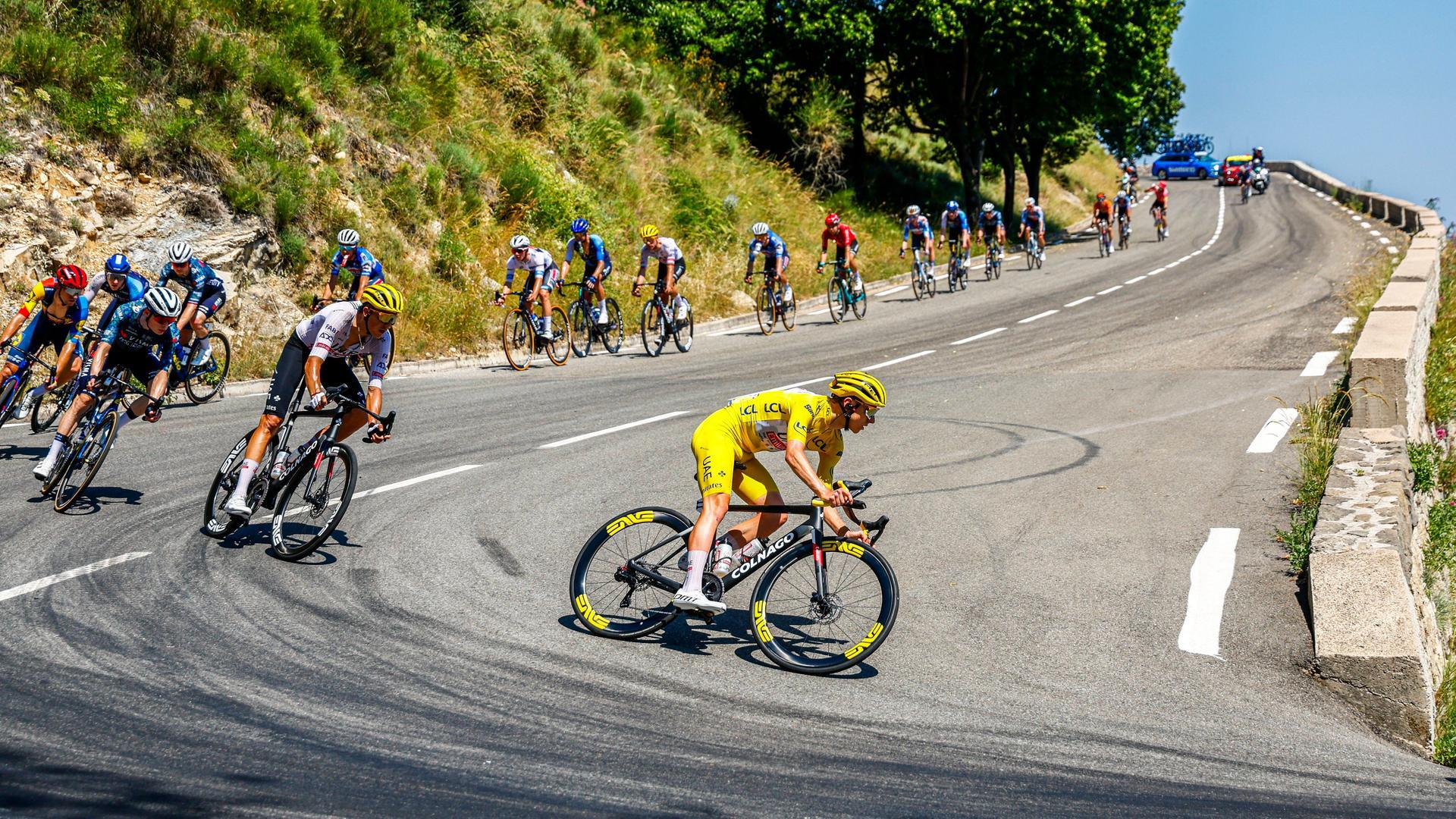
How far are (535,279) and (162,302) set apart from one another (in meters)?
10.3

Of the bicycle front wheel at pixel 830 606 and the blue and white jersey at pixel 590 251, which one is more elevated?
the blue and white jersey at pixel 590 251

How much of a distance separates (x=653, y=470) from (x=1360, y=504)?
19.4 ft

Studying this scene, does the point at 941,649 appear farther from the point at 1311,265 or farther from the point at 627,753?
the point at 1311,265

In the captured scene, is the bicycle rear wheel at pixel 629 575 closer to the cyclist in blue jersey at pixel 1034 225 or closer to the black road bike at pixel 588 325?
the black road bike at pixel 588 325

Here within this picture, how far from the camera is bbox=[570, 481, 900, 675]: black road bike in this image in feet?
22.8

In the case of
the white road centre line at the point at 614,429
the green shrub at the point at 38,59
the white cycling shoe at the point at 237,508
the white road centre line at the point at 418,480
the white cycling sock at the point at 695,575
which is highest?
the green shrub at the point at 38,59

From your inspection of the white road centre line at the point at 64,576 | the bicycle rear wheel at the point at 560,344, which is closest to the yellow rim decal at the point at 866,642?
the white road centre line at the point at 64,576

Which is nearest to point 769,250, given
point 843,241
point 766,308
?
point 766,308

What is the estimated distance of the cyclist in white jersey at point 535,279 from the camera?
2008 cm

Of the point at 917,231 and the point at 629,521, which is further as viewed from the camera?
the point at 917,231

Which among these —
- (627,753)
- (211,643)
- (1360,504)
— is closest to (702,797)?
(627,753)

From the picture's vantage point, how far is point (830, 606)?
23.4 feet

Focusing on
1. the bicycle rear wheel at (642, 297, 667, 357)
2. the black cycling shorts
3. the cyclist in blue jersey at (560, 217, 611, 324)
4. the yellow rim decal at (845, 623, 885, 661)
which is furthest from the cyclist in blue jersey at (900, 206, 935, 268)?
the yellow rim decal at (845, 623, 885, 661)

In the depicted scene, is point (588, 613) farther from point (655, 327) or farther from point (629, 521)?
point (655, 327)
